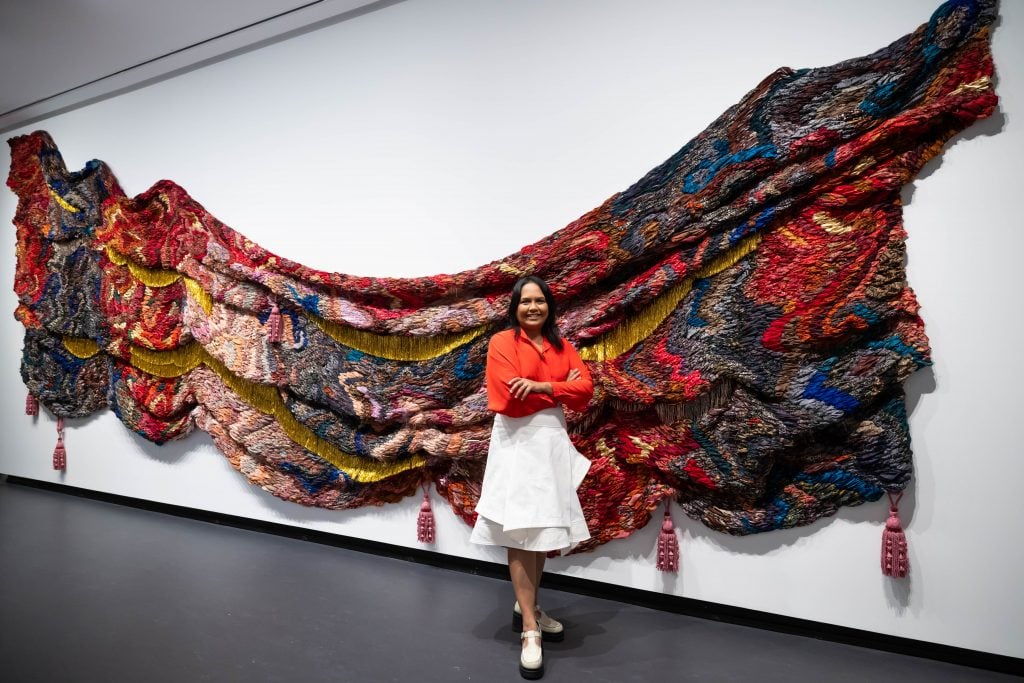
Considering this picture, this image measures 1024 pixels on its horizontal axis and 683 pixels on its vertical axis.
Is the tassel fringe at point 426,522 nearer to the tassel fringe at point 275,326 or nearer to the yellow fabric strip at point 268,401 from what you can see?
the yellow fabric strip at point 268,401

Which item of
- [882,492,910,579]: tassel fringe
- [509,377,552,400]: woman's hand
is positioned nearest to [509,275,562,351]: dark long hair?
[509,377,552,400]: woman's hand

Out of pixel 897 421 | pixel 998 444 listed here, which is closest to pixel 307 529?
pixel 897 421

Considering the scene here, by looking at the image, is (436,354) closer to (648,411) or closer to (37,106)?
(648,411)

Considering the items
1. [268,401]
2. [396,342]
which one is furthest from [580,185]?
[268,401]

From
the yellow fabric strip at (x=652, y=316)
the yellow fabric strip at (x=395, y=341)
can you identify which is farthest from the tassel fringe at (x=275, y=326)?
the yellow fabric strip at (x=652, y=316)

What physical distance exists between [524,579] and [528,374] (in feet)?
1.88

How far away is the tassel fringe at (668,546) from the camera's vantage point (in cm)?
202

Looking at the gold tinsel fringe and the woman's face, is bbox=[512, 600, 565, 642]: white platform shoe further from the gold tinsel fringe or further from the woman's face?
the gold tinsel fringe

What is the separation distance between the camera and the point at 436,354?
2.40 metres

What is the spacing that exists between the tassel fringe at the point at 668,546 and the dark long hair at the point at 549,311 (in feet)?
2.24

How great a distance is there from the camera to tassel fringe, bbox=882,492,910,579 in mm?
1745

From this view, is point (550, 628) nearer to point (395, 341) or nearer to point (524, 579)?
point (524, 579)

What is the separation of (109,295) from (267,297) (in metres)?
1.24

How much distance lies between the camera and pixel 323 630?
6.31ft
